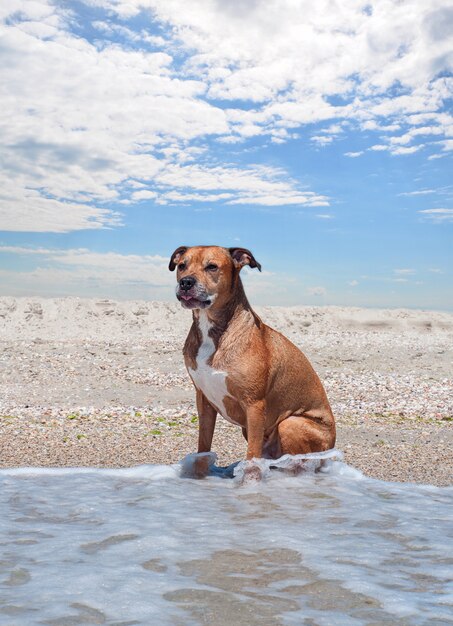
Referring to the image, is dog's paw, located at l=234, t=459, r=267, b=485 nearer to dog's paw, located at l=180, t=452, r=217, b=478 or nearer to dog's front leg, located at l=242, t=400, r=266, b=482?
dog's front leg, located at l=242, t=400, r=266, b=482

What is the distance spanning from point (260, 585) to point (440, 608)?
100cm

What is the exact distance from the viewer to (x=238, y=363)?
19.3 ft

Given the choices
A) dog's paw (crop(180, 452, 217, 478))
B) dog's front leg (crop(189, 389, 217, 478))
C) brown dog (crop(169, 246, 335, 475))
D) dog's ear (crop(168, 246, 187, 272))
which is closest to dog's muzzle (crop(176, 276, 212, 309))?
brown dog (crop(169, 246, 335, 475))

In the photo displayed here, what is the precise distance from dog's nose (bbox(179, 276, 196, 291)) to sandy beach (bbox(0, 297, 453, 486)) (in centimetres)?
301

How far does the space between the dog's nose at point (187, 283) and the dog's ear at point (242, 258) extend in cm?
51

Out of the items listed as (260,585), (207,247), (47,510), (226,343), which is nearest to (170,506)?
(47,510)

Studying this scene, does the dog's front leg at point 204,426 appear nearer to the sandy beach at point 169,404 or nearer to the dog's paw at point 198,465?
the dog's paw at point 198,465

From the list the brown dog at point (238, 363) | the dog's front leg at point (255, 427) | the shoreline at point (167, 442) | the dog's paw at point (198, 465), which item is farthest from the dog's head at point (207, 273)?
the shoreline at point (167, 442)

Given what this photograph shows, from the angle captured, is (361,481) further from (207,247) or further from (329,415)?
(207,247)

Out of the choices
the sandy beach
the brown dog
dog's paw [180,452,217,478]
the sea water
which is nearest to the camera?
the sea water

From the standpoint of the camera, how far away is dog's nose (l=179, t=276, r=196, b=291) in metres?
5.58

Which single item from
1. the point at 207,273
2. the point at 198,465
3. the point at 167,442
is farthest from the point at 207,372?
the point at 167,442

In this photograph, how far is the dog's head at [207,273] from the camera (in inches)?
221

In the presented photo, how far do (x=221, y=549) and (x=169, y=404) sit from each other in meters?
8.12
